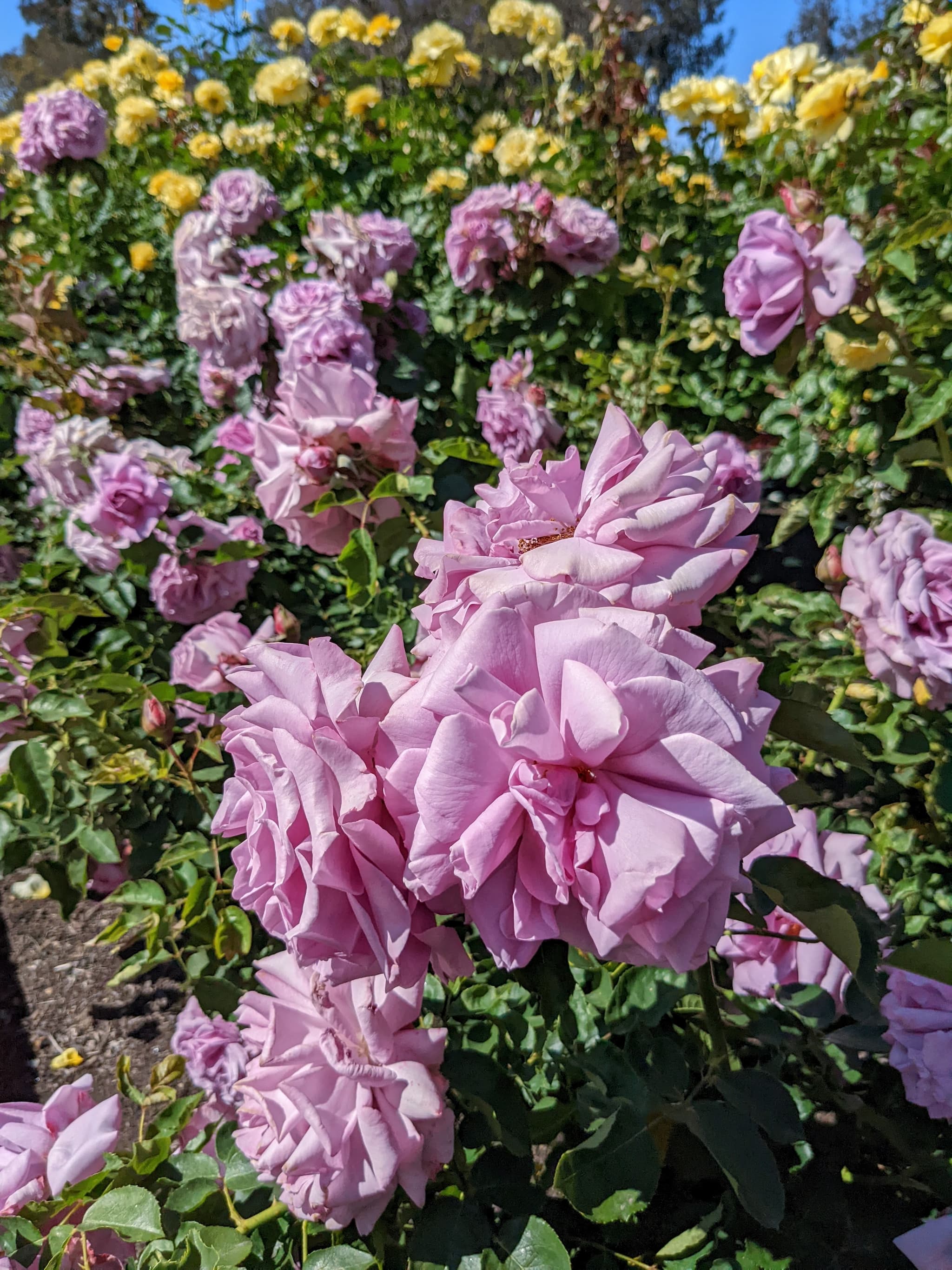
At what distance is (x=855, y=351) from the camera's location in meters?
1.17

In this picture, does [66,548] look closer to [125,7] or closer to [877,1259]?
[877,1259]

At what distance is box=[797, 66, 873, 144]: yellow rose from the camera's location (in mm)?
1572

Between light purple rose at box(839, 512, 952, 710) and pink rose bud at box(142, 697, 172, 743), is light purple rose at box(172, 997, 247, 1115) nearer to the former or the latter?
pink rose bud at box(142, 697, 172, 743)

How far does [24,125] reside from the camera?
8.71 feet

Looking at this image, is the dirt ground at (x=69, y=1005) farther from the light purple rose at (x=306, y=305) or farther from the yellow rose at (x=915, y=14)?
the yellow rose at (x=915, y=14)

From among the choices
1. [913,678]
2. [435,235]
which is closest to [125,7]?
[435,235]

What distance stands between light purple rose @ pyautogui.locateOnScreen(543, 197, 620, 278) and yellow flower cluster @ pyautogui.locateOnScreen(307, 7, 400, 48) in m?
2.14

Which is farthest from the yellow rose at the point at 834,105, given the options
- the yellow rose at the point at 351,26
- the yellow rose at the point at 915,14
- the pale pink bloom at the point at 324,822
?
the yellow rose at the point at 351,26

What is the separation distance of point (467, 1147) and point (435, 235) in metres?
2.56

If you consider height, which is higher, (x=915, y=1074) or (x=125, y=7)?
(x=125, y=7)

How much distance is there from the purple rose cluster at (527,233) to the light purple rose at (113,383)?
843mm

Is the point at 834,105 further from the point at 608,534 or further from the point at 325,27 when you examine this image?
the point at 325,27

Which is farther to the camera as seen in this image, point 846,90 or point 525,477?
point 846,90

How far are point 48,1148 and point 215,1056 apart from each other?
0.63 metres
